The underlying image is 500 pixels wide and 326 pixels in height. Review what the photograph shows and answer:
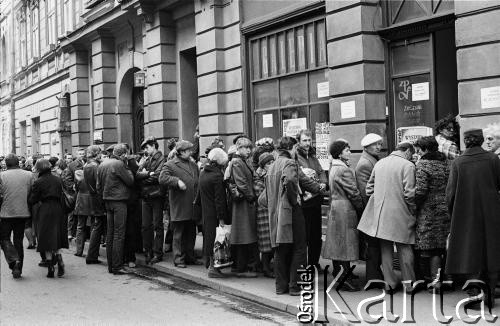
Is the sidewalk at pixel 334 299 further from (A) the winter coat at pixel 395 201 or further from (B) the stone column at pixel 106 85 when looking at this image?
(B) the stone column at pixel 106 85

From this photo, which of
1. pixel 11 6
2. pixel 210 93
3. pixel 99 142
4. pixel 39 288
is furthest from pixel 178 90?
pixel 11 6

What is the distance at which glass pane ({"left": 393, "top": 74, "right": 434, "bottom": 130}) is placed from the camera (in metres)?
10.6

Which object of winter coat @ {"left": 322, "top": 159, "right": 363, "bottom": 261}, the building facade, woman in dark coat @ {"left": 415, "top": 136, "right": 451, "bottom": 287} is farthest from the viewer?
the building facade

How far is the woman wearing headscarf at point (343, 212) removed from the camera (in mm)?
8179

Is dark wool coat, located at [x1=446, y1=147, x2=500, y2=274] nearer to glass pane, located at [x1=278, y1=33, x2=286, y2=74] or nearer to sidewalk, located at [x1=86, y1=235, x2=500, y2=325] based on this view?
sidewalk, located at [x1=86, y1=235, x2=500, y2=325]

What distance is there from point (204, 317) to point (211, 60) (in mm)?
8801

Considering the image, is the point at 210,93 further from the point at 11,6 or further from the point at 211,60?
the point at 11,6

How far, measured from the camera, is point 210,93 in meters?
15.4

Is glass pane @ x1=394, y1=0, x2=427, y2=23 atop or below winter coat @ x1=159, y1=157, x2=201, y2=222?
atop

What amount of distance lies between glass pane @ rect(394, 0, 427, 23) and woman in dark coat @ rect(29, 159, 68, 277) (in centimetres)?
635

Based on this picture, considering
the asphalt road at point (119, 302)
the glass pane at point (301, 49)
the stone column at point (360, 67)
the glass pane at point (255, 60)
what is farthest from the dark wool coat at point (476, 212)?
the glass pane at point (255, 60)

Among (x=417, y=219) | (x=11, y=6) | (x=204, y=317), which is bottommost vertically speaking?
(x=204, y=317)

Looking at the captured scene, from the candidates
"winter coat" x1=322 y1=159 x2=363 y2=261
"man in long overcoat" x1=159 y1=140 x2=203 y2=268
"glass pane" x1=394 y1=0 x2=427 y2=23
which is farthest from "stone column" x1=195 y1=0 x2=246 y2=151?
"winter coat" x1=322 y1=159 x2=363 y2=261

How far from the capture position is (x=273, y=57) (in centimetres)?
1390
